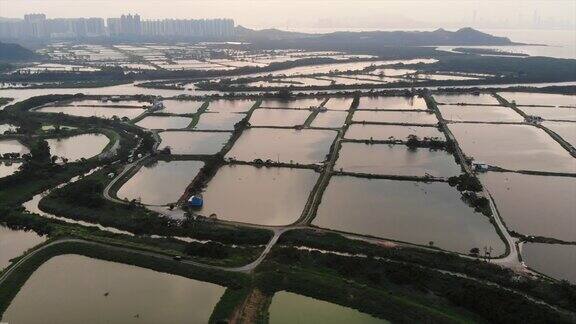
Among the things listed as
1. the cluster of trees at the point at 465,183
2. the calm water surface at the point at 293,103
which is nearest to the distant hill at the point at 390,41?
the calm water surface at the point at 293,103

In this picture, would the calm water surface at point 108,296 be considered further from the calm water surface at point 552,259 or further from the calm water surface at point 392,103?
the calm water surface at point 392,103

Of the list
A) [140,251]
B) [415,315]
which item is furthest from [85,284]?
[415,315]

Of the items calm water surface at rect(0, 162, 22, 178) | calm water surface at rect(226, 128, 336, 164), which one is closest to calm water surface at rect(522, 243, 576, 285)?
calm water surface at rect(226, 128, 336, 164)

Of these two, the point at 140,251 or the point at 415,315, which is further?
the point at 140,251

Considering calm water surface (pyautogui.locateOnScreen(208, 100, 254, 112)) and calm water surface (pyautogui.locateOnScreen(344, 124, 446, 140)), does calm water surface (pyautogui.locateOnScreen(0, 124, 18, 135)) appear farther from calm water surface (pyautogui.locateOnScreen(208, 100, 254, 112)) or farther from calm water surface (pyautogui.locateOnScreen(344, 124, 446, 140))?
calm water surface (pyautogui.locateOnScreen(344, 124, 446, 140))

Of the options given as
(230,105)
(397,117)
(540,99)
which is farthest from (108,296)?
(540,99)

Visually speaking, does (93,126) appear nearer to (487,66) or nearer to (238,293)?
(238,293)
